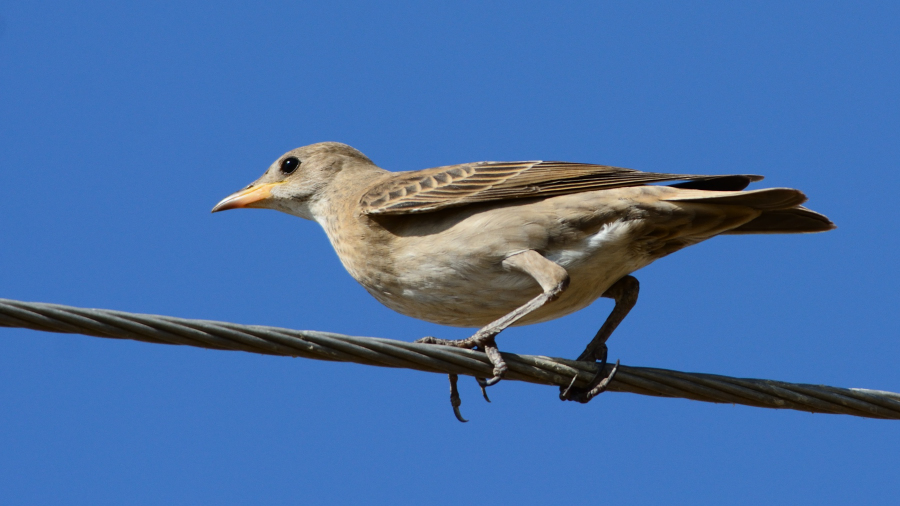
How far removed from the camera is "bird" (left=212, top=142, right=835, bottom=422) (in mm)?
6379

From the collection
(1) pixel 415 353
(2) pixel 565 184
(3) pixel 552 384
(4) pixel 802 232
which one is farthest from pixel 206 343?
(4) pixel 802 232

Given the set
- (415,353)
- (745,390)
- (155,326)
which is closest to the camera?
(155,326)

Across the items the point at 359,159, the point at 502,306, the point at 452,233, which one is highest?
the point at 359,159

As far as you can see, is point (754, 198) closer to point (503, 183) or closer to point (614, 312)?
point (614, 312)

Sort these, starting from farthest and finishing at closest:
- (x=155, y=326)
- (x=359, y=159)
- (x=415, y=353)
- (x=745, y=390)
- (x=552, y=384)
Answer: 1. (x=359, y=159)
2. (x=552, y=384)
3. (x=745, y=390)
4. (x=415, y=353)
5. (x=155, y=326)

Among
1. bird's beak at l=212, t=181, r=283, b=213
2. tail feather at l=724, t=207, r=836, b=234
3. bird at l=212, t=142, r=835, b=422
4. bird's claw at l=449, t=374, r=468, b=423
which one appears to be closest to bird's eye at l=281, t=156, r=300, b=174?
bird's beak at l=212, t=181, r=283, b=213

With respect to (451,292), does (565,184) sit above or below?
above

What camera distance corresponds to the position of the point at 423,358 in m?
4.89

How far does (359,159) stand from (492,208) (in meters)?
2.53

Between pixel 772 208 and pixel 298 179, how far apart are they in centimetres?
435

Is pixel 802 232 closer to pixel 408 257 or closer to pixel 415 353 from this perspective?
pixel 408 257

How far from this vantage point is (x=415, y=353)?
15.9 ft

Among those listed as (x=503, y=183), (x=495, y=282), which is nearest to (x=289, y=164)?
(x=503, y=183)

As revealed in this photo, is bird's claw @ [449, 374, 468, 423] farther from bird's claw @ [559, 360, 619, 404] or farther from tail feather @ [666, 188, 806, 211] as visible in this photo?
tail feather @ [666, 188, 806, 211]
